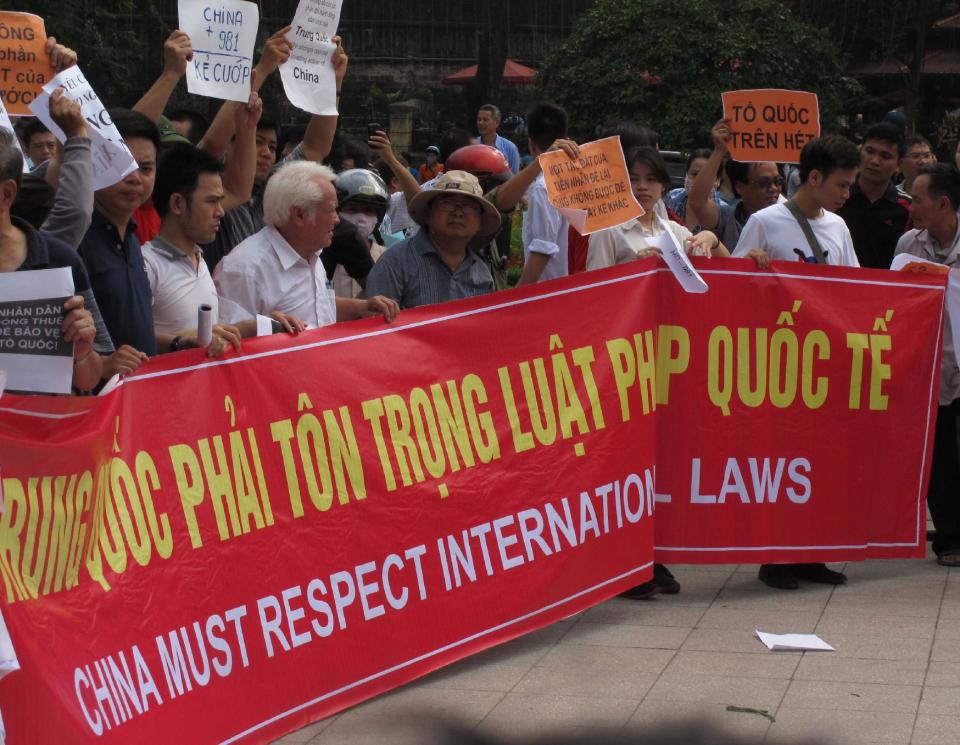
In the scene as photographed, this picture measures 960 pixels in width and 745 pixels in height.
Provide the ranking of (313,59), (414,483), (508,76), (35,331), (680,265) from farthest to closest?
(508,76) < (313,59) < (680,265) < (414,483) < (35,331)

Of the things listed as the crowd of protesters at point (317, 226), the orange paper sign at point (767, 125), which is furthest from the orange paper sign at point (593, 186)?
the orange paper sign at point (767, 125)

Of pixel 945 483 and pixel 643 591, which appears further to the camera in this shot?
pixel 945 483

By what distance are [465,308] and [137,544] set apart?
1.74 m

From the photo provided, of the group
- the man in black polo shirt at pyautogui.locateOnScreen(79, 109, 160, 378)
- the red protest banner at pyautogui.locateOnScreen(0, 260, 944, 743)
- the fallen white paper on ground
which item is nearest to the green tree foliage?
the red protest banner at pyautogui.locateOnScreen(0, 260, 944, 743)

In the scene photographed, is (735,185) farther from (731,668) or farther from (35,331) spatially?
(35,331)

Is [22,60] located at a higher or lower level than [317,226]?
higher

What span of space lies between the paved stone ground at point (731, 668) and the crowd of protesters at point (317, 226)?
13.3 inches

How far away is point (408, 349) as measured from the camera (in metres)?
5.43

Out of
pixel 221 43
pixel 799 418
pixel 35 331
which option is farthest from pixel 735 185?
pixel 35 331

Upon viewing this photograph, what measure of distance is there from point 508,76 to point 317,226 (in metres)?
27.8

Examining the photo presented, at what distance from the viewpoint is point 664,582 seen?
266 inches

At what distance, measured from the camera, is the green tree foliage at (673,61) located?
76.8 ft

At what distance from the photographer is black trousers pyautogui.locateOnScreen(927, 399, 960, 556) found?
7.34 m

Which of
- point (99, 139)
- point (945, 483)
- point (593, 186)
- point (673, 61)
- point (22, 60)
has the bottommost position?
point (945, 483)
